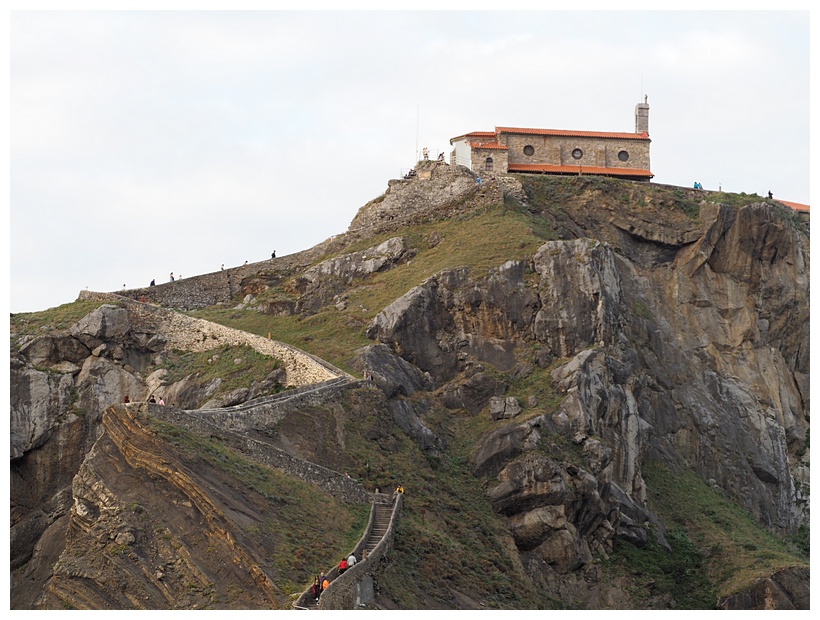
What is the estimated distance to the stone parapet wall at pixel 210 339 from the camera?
65125 millimetres

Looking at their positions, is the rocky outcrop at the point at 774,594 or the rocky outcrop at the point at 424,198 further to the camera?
the rocky outcrop at the point at 424,198

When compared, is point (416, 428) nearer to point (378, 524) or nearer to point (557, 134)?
point (378, 524)

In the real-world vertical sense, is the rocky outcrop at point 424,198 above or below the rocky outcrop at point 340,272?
above

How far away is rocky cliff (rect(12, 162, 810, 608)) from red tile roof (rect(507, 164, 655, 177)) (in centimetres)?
202

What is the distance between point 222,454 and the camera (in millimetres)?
53219

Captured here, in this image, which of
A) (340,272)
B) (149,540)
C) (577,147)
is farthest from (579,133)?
(149,540)

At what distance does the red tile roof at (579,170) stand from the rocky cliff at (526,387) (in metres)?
2.02

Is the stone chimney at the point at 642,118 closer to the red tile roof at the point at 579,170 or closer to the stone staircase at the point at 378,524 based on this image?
the red tile roof at the point at 579,170

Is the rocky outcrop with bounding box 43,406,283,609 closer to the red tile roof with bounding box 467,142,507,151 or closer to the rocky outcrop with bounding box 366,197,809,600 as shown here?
the rocky outcrop with bounding box 366,197,809,600

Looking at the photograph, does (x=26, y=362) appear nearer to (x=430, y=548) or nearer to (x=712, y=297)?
(x=430, y=548)

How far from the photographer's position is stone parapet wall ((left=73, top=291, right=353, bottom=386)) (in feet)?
214

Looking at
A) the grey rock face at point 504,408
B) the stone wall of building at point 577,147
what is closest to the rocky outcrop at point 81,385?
the grey rock face at point 504,408

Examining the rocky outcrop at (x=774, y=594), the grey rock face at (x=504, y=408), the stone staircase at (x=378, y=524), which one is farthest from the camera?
the grey rock face at (x=504, y=408)
